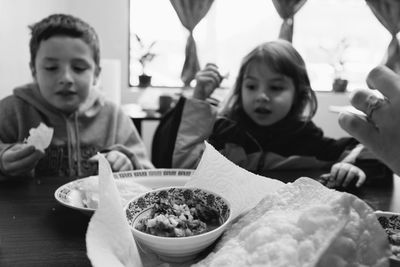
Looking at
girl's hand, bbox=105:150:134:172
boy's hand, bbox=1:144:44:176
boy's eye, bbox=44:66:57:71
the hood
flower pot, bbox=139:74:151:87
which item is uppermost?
boy's eye, bbox=44:66:57:71

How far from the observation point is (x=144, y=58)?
13.1 feet

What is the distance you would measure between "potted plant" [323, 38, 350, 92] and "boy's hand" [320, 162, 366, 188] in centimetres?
360

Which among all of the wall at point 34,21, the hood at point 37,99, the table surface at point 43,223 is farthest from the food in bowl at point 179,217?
the wall at point 34,21

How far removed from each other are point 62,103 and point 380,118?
1271 mm

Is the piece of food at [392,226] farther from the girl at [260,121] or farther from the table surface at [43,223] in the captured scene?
the girl at [260,121]

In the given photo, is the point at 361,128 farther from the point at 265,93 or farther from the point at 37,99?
the point at 37,99

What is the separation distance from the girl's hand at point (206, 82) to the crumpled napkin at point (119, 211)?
3.04ft

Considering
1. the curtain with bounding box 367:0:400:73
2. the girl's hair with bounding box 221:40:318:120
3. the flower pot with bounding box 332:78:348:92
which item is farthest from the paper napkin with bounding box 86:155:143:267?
the curtain with bounding box 367:0:400:73

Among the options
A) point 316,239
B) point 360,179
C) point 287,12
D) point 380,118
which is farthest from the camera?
point 287,12

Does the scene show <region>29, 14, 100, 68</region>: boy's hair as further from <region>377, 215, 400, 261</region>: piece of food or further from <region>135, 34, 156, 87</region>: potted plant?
<region>135, 34, 156, 87</region>: potted plant

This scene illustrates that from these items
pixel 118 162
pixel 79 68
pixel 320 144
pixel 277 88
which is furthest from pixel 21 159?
pixel 320 144

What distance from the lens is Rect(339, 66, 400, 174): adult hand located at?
53 cm

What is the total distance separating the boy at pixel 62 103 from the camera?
4.56 ft

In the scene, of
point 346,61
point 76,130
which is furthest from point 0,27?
point 346,61
